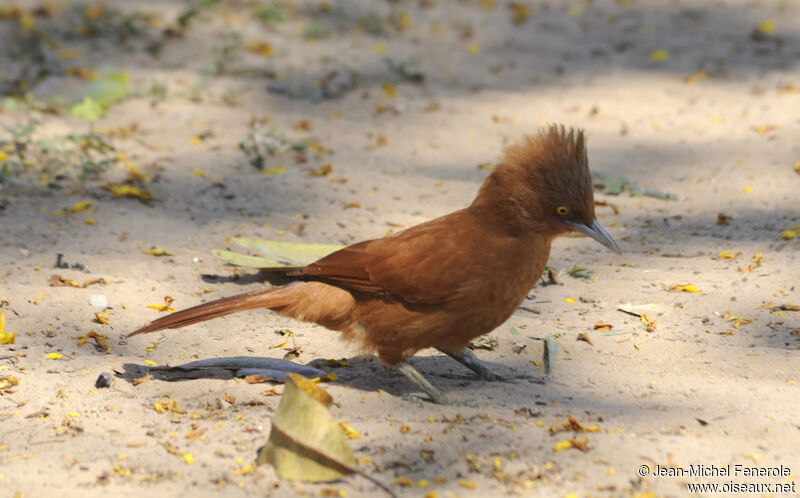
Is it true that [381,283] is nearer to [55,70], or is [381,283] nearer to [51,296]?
[51,296]

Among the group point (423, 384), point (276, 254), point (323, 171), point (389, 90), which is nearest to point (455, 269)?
point (423, 384)

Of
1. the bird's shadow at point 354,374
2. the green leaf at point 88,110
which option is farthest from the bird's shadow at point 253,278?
the green leaf at point 88,110

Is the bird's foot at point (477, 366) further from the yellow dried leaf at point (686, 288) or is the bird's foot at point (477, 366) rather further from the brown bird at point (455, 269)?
the yellow dried leaf at point (686, 288)

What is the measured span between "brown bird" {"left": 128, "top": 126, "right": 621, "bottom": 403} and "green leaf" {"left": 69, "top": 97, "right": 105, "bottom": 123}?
11.7 feet

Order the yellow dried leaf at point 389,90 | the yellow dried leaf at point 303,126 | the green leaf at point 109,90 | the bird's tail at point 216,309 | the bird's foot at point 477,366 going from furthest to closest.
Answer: the yellow dried leaf at point 389,90, the green leaf at point 109,90, the yellow dried leaf at point 303,126, the bird's foot at point 477,366, the bird's tail at point 216,309

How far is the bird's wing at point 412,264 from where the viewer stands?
341 cm

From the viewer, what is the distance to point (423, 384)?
350 cm

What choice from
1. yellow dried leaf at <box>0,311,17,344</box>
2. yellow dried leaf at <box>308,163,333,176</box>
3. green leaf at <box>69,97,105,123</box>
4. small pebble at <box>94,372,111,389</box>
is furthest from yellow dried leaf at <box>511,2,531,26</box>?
small pebble at <box>94,372,111,389</box>

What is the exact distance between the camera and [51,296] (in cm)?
425

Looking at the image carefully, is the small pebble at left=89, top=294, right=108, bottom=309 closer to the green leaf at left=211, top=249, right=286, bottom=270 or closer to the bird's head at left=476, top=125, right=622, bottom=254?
the green leaf at left=211, top=249, right=286, bottom=270

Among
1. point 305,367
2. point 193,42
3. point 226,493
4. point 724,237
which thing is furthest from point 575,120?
point 226,493

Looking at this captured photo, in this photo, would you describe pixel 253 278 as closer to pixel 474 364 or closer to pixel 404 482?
pixel 474 364

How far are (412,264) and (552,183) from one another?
2.02 feet

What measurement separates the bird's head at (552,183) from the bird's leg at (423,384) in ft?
2.40
